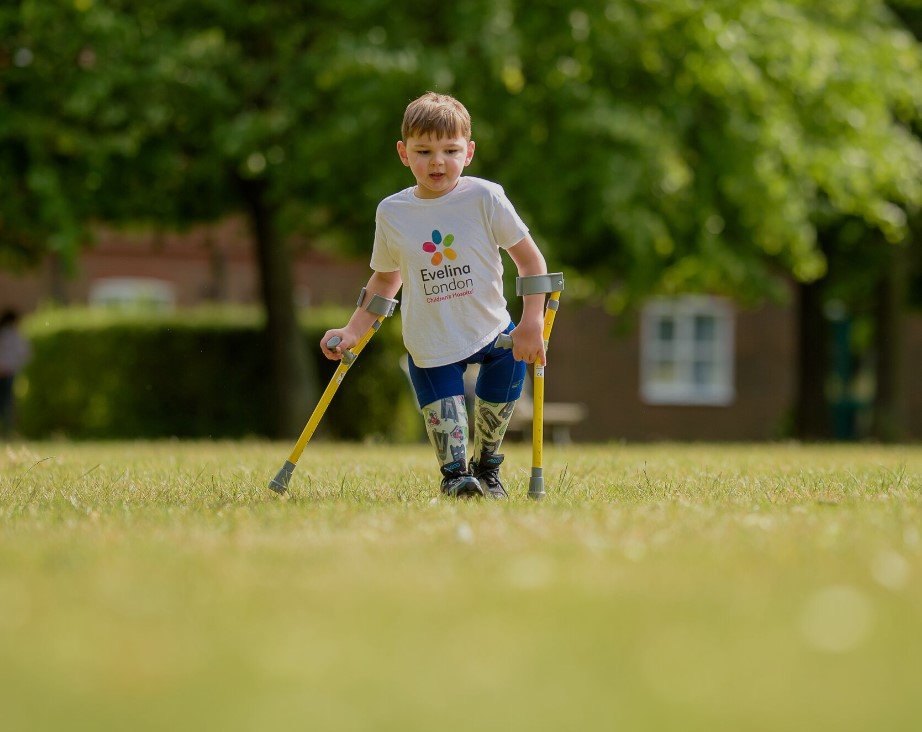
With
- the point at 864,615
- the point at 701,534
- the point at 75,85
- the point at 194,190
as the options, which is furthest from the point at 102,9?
the point at 864,615

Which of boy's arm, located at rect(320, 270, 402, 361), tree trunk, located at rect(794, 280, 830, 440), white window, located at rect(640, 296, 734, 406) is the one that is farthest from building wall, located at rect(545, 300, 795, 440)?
boy's arm, located at rect(320, 270, 402, 361)

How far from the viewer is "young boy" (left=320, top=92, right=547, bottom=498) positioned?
5.91m

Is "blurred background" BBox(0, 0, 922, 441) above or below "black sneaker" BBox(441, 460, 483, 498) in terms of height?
above

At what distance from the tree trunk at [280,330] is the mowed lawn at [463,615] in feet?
34.8

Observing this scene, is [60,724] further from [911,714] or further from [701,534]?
[701,534]

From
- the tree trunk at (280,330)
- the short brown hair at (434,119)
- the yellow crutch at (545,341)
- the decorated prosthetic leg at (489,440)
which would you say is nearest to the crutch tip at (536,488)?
the yellow crutch at (545,341)

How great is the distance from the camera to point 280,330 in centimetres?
1645

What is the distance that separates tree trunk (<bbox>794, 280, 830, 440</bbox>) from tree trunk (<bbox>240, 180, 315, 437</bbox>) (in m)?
7.62

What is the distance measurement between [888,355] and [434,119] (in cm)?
1553

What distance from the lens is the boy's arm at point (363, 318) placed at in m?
6.32

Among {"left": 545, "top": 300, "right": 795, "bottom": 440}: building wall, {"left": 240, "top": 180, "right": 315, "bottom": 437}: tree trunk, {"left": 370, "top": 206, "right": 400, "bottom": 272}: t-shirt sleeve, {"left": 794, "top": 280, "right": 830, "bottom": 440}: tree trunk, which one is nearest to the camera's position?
{"left": 370, "top": 206, "right": 400, "bottom": 272}: t-shirt sleeve

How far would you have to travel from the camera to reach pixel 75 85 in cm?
1374

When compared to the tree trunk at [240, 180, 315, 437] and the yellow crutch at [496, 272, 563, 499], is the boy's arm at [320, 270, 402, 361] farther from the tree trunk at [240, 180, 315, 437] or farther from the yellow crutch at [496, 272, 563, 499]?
the tree trunk at [240, 180, 315, 437]

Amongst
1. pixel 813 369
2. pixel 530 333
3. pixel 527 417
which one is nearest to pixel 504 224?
pixel 530 333
